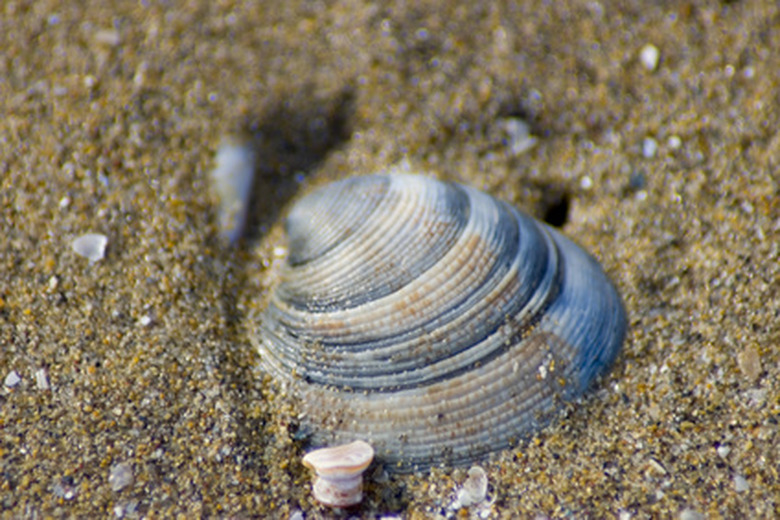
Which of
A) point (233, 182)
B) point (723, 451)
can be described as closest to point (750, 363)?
point (723, 451)

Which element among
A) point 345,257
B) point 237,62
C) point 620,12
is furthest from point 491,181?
point 237,62

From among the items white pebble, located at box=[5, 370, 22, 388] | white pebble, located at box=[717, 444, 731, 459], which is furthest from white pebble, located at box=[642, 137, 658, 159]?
white pebble, located at box=[5, 370, 22, 388]

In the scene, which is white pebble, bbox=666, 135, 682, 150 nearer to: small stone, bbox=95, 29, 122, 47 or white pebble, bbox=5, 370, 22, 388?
small stone, bbox=95, 29, 122, 47

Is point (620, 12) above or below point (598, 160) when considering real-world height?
above

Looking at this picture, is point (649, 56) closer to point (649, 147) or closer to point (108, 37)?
point (649, 147)

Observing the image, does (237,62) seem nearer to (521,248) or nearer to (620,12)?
(521,248)

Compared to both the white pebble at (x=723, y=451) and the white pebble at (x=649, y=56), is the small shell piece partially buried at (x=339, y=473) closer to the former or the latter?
the white pebble at (x=723, y=451)
